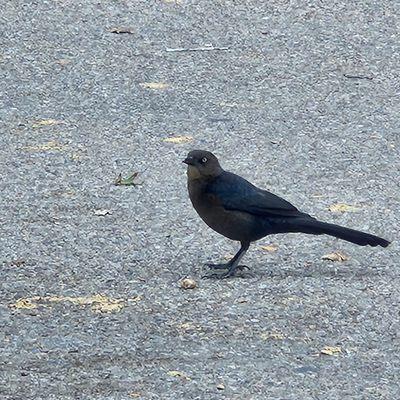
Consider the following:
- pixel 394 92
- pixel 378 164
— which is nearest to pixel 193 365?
pixel 378 164

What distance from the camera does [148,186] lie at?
7.07m

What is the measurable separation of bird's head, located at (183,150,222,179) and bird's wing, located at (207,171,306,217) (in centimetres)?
5

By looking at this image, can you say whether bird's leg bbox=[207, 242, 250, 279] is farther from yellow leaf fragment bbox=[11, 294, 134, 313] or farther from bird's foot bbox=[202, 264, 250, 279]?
yellow leaf fragment bbox=[11, 294, 134, 313]

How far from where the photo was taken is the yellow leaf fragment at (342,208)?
6.79 metres

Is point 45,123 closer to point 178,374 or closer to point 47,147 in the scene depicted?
point 47,147

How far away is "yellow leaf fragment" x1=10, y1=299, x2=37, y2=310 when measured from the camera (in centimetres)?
554

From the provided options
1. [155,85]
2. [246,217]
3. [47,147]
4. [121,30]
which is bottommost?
[47,147]

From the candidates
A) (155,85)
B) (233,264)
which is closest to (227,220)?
(233,264)

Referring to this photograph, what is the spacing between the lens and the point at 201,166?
6.04m

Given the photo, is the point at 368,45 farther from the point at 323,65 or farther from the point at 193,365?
the point at 193,365

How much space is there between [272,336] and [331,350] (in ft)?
0.84

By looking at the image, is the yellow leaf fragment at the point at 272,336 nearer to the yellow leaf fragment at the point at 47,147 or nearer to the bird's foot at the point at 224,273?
the bird's foot at the point at 224,273

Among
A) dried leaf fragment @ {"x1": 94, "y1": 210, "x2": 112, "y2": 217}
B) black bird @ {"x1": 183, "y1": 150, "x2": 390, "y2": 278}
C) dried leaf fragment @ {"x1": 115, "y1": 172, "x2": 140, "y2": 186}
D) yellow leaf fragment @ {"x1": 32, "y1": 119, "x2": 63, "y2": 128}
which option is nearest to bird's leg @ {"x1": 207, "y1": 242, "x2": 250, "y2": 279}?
black bird @ {"x1": 183, "y1": 150, "x2": 390, "y2": 278}

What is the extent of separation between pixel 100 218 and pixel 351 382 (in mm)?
2056
